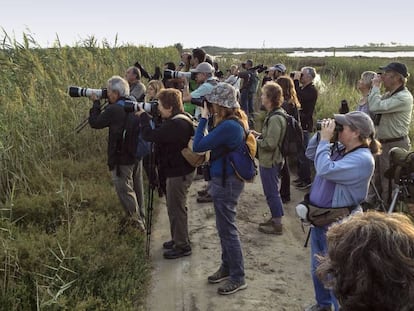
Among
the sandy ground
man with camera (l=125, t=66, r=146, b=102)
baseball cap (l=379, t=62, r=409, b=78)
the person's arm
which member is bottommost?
the sandy ground

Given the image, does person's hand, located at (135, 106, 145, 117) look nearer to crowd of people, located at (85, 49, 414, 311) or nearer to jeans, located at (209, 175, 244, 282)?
crowd of people, located at (85, 49, 414, 311)

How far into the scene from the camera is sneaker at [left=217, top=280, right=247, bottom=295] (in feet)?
12.5

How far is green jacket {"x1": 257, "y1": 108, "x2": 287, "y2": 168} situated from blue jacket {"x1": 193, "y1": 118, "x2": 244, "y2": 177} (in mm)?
1242

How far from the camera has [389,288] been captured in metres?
1.35

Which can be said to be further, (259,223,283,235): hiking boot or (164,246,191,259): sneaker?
(259,223,283,235): hiking boot

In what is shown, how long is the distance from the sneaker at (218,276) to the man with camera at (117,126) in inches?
49.2

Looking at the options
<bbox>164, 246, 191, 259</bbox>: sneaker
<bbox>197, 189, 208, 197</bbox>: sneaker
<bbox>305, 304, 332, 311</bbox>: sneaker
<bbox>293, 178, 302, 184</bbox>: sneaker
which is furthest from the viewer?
<bbox>293, 178, 302, 184</bbox>: sneaker

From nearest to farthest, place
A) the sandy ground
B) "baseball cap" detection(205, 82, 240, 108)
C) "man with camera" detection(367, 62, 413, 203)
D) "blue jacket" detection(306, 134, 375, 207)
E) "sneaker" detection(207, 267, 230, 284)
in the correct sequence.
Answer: "blue jacket" detection(306, 134, 375, 207) → "baseball cap" detection(205, 82, 240, 108) → the sandy ground → "sneaker" detection(207, 267, 230, 284) → "man with camera" detection(367, 62, 413, 203)

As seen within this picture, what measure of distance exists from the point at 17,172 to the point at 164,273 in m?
2.52

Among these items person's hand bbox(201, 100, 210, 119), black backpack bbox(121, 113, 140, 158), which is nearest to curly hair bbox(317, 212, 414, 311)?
person's hand bbox(201, 100, 210, 119)

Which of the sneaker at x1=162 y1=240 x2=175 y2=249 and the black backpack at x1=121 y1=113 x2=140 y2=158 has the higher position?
the black backpack at x1=121 y1=113 x2=140 y2=158

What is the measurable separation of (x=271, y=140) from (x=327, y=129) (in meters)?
1.77

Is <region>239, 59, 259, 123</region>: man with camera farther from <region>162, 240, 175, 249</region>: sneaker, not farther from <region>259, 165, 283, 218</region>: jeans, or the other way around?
<region>162, 240, 175, 249</region>: sneaker

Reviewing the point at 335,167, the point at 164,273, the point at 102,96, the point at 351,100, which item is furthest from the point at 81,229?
the point at 351,100
